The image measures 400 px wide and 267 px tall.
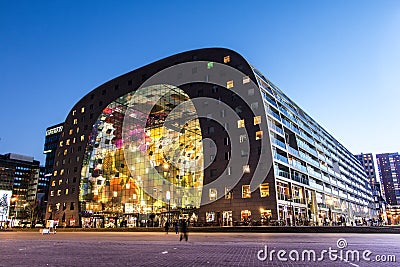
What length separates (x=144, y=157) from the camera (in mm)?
67375

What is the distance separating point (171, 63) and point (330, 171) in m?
50.9

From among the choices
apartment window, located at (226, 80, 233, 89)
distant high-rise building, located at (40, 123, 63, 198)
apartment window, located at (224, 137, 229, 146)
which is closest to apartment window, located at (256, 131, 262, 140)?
apartment window, located at (224, 137, 229, 146)

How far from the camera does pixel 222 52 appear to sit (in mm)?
60375

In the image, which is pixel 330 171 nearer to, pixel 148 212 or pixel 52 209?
Result: pixel 148 212

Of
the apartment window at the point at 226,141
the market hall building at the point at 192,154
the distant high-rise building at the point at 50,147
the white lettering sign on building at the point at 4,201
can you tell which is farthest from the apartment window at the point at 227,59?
the distant high-rise building at the point at 50,147

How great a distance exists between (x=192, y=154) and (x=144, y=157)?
41.4ft

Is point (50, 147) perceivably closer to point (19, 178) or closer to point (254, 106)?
point (19, 178)

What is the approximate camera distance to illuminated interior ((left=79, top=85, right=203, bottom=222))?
5959cm

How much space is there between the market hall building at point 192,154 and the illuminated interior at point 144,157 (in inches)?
8.5

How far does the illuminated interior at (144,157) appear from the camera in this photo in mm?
59594

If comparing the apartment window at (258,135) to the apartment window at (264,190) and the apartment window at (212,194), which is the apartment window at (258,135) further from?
the apartment window at (212,194)

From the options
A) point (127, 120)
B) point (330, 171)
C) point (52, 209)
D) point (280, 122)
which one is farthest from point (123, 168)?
point (330, 171)

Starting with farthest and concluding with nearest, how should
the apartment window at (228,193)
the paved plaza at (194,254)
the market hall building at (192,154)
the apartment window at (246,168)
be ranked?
the market hall building at (192,154) → the apartment window at (228,193) → the apartment window at (246,168) → the paved plaza at (194,254)

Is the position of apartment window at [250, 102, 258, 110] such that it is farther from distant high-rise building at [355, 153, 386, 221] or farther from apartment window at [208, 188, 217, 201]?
distant high-rise building at [355, 153, 386, 221]
